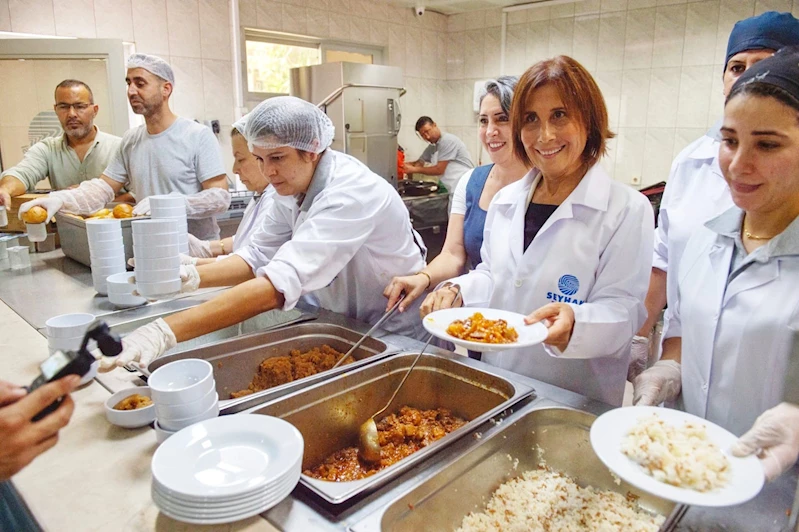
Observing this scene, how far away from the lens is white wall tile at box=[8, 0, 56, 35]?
12.5 feet

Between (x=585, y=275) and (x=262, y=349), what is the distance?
98 centimetres

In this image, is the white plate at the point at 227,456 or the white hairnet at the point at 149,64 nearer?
the white plate at the point at 227,456

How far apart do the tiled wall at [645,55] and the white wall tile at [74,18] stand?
4.30m

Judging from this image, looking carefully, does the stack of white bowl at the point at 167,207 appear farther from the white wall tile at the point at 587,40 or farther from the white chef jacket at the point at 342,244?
the white wall tile at the point at 587,40

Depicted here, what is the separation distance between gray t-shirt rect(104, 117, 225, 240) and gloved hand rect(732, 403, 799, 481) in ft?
8.91

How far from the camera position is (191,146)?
9.68 ft

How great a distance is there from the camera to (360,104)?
5.03 m

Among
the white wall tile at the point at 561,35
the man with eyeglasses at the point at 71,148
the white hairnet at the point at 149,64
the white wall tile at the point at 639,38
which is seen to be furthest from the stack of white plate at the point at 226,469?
the white wall tile at the point at 561,35

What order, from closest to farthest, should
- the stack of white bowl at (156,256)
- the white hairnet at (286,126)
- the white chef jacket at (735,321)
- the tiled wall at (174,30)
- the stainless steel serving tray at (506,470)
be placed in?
the stainless steel serving tray at (506,470) → the white chef jacket at (735,321) → the stack of white bowl at (156,256) → the white hairnet at (286,126) → the tiled wall at (174,30)

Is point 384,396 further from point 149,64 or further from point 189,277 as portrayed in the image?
point 149,64

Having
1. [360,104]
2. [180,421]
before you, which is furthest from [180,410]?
[360,104]

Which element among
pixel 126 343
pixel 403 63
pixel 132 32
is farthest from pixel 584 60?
pixel 126 343

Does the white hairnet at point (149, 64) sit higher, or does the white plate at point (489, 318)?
the white hairnet at point (149, 64)

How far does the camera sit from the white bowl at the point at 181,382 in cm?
105
